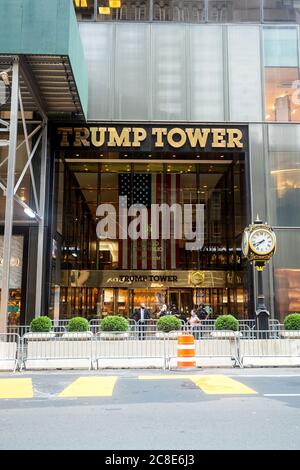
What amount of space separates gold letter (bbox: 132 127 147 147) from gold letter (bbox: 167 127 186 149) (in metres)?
1.08

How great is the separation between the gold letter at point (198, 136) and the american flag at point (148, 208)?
7.13 meters

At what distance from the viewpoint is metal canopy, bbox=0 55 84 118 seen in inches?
659

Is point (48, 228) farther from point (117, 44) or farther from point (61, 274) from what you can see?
point (117, 44)

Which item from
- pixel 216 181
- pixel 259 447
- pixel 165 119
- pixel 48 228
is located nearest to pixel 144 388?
pixel 259 447

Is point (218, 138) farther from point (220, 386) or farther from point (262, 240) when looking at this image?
point (220, 386)

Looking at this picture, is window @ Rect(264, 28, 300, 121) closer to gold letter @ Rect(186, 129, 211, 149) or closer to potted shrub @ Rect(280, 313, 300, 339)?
gold letter @ Rect(186, 129, 211, 149)

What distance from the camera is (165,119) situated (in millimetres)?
22000

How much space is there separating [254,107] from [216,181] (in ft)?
25.9

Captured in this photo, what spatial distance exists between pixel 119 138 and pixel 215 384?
13.5 metres

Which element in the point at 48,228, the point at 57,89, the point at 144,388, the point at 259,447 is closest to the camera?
the point at 259,447

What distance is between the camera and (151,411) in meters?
7.78

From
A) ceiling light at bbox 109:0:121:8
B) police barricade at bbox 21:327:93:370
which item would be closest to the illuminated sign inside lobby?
ceiling light at bbox 109:0:121:8

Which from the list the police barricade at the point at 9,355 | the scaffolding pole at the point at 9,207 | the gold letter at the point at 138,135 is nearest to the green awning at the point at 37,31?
the scaffolding pole at the point at 9,207

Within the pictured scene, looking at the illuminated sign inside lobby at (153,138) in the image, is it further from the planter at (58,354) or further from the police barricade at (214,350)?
the planter at (58,354)
